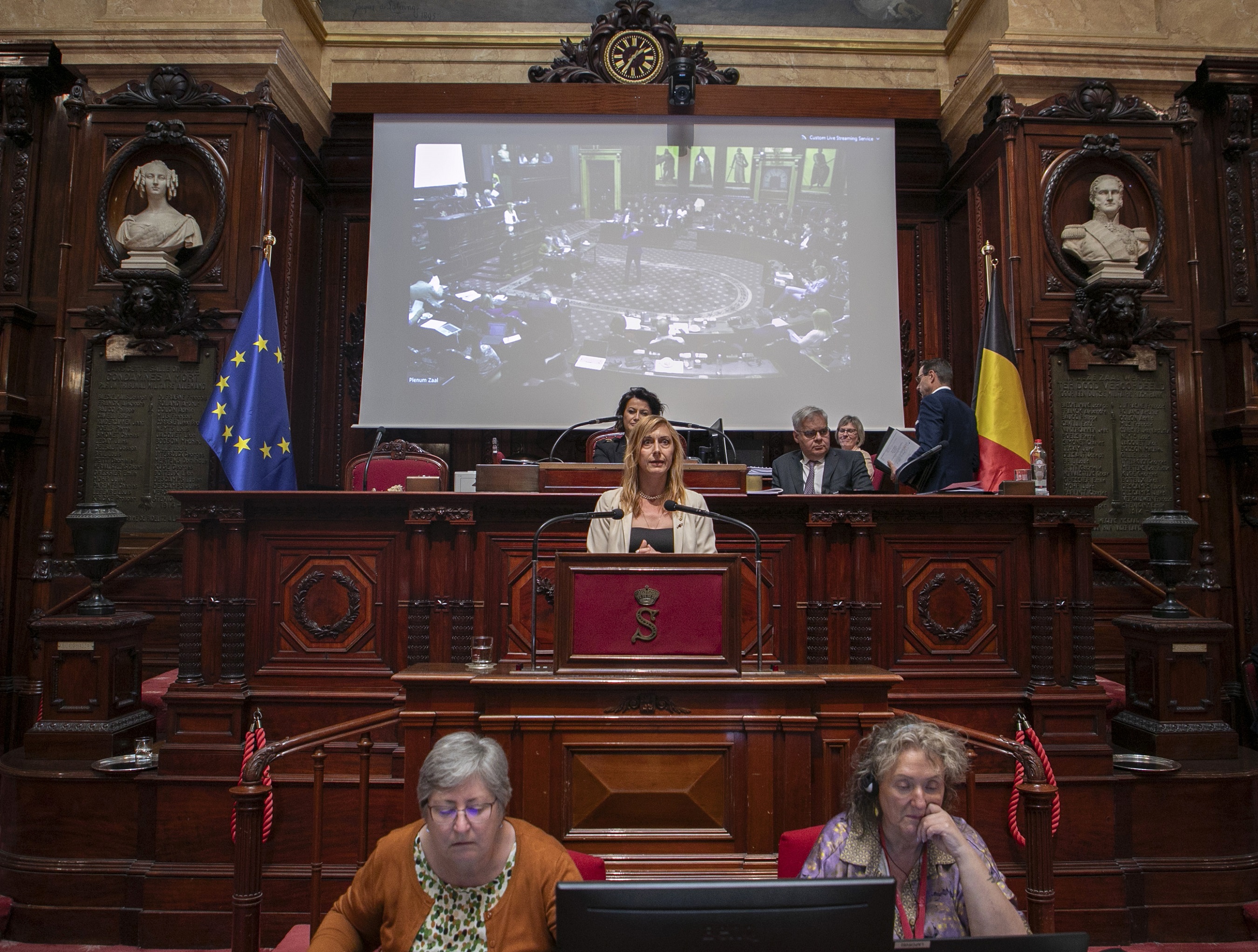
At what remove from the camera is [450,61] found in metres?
7.97

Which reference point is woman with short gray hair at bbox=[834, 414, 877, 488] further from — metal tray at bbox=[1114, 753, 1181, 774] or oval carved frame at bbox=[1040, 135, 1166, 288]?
metal tray at bbox=[1114, 753, 1181, 774]

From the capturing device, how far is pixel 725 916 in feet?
4.71

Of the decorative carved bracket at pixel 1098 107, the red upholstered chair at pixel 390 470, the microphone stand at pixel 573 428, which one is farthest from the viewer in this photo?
the decorative carved bracket at pixel 1098 107

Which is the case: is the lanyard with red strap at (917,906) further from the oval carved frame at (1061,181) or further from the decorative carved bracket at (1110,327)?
the oval carved frame at (1061,181)

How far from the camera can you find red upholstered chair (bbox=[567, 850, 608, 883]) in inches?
90.9

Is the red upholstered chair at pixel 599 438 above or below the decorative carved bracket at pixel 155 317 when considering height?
below

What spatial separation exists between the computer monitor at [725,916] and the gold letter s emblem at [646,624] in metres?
1.26

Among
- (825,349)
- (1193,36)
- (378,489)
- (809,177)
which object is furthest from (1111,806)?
(1193,36)

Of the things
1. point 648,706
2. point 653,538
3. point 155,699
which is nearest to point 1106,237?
point 653,538

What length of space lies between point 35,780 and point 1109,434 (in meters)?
6.86

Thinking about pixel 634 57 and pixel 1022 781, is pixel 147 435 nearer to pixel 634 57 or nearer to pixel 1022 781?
pixel 634 57

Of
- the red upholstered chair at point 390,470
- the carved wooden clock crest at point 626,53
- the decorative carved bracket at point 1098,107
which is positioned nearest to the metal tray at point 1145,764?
the red upholstered chair at point 390,470

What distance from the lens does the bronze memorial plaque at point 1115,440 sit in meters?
6.32

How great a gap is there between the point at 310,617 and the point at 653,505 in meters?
1.94
